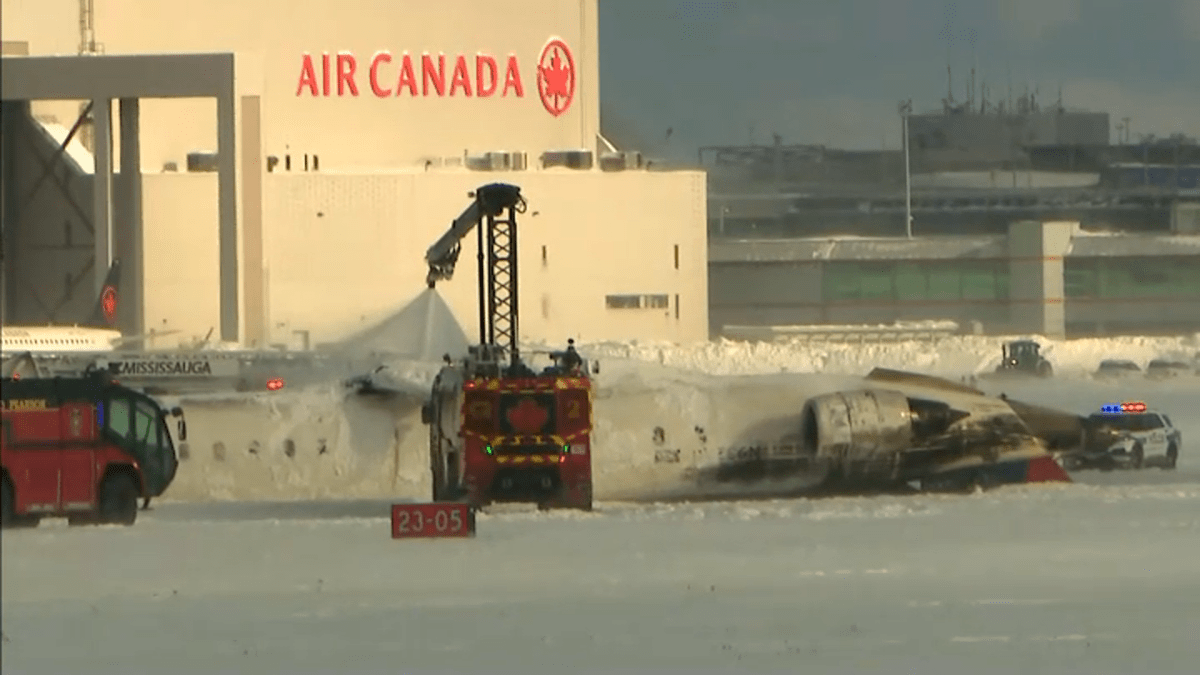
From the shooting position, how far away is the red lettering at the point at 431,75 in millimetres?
84062

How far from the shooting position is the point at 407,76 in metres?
84.0

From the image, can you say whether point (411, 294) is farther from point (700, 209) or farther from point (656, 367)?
point (656, 367)

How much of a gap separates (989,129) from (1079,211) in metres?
14.1

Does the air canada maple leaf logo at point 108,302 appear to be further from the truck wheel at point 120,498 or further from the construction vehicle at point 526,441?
the truck wheel at point 120,498

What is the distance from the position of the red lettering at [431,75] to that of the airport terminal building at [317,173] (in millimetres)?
82

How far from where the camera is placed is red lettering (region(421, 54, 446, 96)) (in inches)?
3310

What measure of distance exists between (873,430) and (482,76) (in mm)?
48823

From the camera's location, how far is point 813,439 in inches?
1519

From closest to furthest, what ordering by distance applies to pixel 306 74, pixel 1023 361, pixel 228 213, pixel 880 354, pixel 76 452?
pixel 76 452 → pixel 228 213 → pixel 1023 361 → pixel 880 354 → pixel 306 74

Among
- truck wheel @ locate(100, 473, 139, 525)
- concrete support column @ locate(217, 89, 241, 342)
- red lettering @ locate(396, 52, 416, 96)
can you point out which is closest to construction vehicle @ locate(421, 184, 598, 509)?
truck wheel @ locate(100, 473, 139, 525)

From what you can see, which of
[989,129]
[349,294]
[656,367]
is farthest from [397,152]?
[989,129]

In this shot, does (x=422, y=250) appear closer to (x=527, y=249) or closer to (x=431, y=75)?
(x=527, y=249)

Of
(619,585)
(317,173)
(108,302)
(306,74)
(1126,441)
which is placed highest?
(306,74)

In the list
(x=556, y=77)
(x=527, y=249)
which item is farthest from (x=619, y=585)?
(x=556, y=77)
